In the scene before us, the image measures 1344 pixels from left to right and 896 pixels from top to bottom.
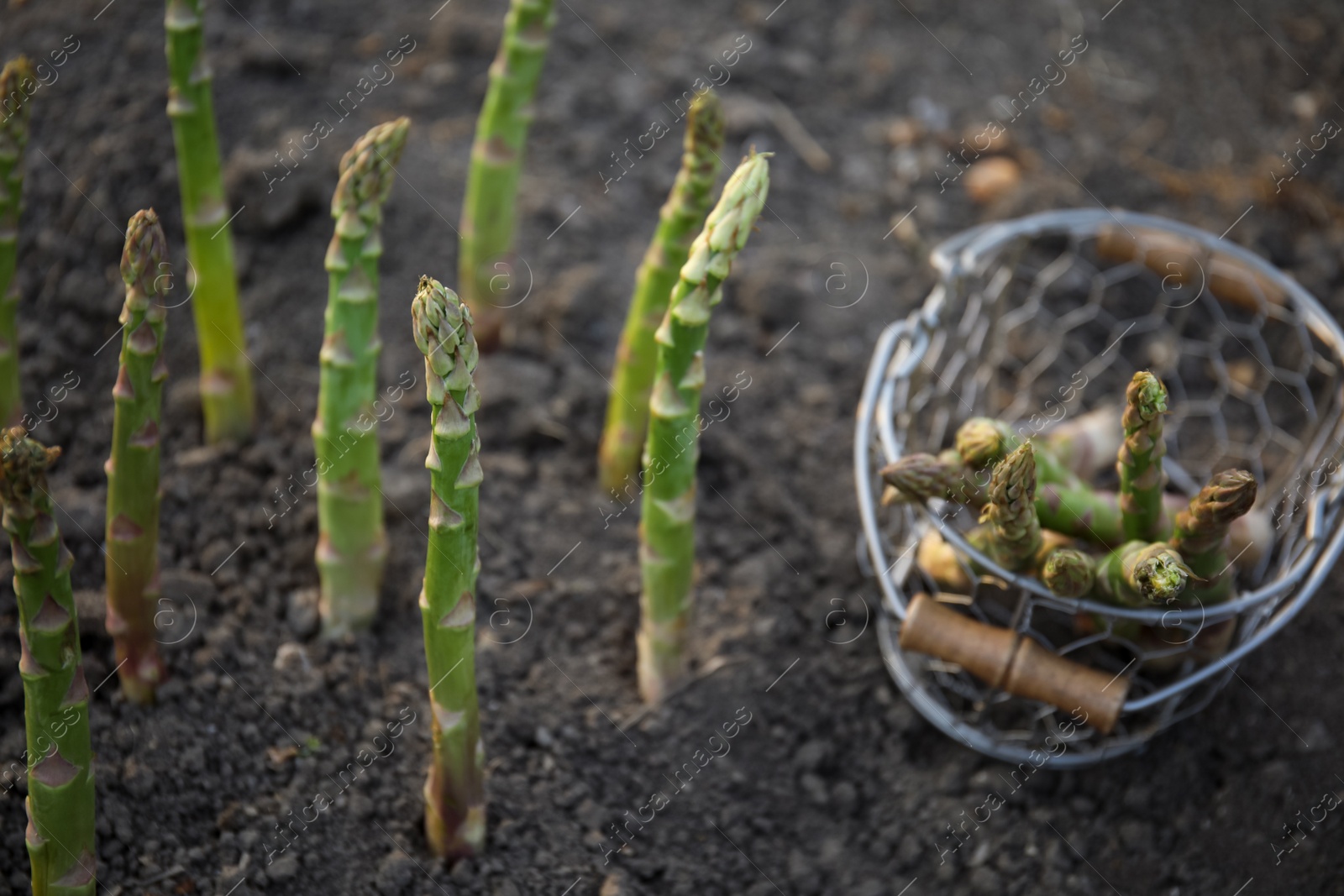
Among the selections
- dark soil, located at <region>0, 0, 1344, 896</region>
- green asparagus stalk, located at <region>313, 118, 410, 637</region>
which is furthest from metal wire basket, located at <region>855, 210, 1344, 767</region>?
green asparagus stalk, located at <region>313, 118, 410, 637</region>

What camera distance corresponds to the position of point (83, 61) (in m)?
2.88

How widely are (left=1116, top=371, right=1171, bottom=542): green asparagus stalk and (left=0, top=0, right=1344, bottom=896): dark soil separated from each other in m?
0.51

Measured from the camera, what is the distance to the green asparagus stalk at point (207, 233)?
198 cm

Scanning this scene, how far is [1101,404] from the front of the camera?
8.77 feet

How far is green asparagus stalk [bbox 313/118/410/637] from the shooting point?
180 cm

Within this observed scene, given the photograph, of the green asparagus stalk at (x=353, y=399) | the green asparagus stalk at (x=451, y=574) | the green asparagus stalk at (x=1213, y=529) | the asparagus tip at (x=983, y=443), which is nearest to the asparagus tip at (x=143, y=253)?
the green asparagus stalk at (x=353, y=399)

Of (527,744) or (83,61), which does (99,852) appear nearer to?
(527,744)

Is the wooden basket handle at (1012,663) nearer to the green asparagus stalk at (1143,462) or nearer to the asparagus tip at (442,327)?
the green asparagus stalk at (1143,462)

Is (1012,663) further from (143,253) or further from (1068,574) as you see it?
(143,253)

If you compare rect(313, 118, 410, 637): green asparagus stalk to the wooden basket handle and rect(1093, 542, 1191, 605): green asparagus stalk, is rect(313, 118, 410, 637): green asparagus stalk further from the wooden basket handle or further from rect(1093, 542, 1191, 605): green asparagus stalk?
rect(1093, 542, 1191, 605): green asparagus stalk

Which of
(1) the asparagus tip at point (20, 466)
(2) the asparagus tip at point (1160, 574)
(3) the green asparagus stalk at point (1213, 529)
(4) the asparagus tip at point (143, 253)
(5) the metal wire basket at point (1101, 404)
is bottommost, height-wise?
(5) the metal wire basket at point (1101, 404)

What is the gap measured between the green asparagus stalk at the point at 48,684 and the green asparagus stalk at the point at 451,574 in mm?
474

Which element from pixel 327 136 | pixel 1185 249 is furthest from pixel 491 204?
pixel 1185 249

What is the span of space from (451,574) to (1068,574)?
93cm
